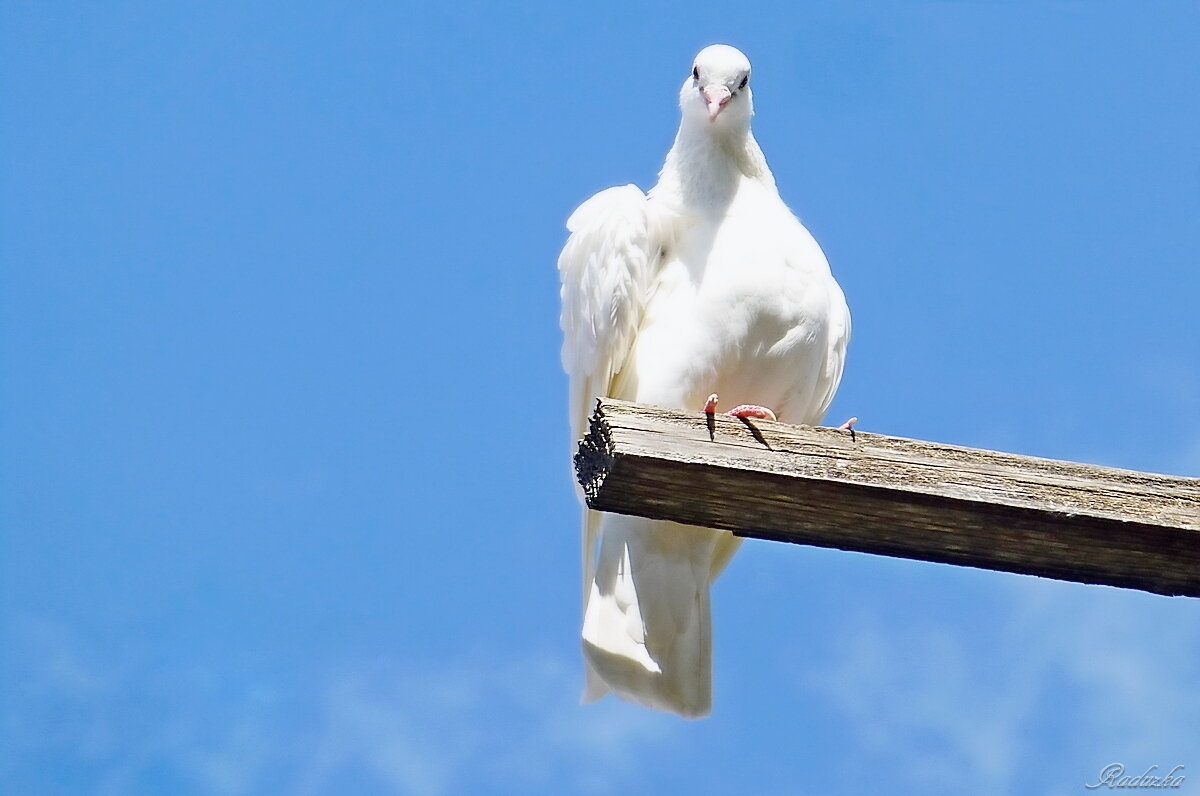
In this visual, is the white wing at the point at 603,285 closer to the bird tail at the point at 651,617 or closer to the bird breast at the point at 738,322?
the bird breast at the point at 738,322

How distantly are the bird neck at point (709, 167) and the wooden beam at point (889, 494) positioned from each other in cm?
263

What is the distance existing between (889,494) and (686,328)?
235 centimetres

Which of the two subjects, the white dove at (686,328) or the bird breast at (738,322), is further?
the bird breast at (738,322)

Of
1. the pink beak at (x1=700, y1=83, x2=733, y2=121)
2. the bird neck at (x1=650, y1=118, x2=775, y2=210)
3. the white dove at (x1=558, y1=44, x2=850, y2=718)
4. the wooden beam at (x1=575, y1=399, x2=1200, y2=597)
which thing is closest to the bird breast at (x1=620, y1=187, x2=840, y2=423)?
the white dove at (x1=558, y1=44, x2=850, y2=718)

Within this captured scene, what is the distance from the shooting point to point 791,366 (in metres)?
5.27

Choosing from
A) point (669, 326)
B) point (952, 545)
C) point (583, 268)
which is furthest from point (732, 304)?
point (952, 545)

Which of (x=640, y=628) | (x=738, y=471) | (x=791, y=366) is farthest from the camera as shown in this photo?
(x=791, y=366)

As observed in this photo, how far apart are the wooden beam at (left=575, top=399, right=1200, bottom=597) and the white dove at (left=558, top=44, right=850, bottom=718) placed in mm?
1819

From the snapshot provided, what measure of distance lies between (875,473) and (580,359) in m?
2.62

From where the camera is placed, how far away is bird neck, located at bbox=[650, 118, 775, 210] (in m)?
5.63

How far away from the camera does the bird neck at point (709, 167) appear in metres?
5.63

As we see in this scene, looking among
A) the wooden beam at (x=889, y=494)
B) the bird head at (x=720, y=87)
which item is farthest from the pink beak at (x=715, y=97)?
the wooden beam at (x=889, y=494)

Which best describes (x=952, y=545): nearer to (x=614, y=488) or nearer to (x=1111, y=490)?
(x=1111, y=490)

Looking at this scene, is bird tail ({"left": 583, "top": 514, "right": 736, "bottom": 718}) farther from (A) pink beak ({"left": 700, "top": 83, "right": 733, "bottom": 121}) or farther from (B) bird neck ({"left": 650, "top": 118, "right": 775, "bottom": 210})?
(A) pink beak ({"left": 700, "top": 83, "right": 733, "bottom": 121})
